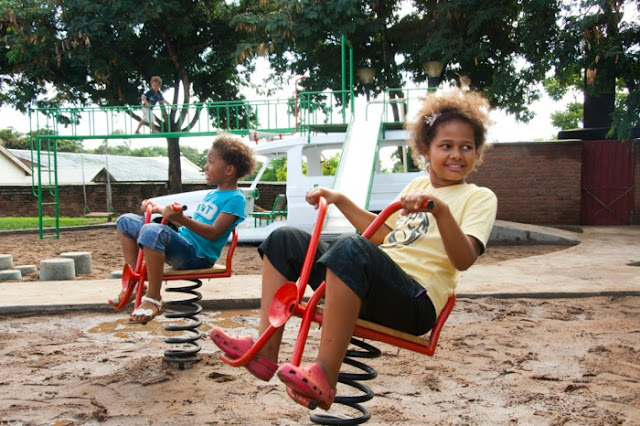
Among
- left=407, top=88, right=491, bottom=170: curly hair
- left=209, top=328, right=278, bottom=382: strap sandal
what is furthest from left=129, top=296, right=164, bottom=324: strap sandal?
left=407, top=88, right=491, bottom=170: curly hair

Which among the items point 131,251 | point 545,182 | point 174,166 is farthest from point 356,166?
point 174,166

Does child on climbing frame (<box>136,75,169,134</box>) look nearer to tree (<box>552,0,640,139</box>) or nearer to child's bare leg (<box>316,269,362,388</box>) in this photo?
tree (<box>552,0,640,139</box>)

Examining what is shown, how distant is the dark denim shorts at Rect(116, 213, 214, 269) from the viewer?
3.66m

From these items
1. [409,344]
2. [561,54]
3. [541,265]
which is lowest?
[541,265]

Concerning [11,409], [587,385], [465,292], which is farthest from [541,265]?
[11,409]

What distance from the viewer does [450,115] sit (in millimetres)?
2812

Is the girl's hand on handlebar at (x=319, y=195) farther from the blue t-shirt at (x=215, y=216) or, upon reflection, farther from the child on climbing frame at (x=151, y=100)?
the child on climbing frame at (x=151, y=100)

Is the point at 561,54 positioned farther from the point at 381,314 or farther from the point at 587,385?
the point at 381,314

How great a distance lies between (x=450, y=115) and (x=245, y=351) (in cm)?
138

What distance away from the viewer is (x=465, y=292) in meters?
6.26

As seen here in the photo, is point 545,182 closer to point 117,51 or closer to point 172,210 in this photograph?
point 117,51

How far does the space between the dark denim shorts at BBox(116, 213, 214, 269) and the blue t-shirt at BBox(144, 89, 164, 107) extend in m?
12.0

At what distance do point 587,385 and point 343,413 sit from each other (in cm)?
145

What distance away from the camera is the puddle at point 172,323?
4.95 metres
